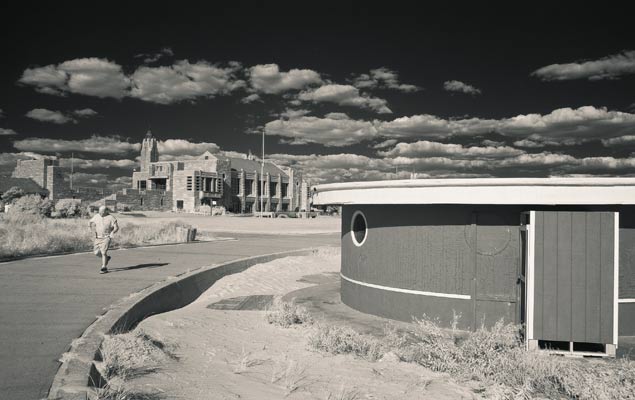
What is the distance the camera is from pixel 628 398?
4.59 metres

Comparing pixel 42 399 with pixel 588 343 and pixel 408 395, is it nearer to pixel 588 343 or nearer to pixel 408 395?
pixel 408 395

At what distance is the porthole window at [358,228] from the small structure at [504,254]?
0.19 ft

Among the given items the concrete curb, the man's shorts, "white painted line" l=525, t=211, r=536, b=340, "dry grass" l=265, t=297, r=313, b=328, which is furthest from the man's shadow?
"white painted line" l=525, t=211, r=536, b=340

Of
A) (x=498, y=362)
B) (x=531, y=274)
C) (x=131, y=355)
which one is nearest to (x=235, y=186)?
(x=531, y=274)

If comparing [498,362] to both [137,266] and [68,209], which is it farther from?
[68,209]

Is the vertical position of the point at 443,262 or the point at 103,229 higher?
the point at 103,229

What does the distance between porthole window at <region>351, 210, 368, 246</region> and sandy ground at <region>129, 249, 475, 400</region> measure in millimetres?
2054

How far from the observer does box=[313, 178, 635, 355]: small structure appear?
235 inches

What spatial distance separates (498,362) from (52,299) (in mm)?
7041

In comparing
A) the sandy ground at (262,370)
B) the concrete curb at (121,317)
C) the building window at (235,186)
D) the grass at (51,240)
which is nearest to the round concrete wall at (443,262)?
the sandy ground at (262,370)

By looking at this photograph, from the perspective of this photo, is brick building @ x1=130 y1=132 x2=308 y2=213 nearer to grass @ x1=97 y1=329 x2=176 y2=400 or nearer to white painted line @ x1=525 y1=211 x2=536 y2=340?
grass @ x1=97 y1=329 x2=176 y2=400

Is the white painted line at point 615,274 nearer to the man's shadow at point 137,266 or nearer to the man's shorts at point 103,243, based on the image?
the man's shorts at point 103,243

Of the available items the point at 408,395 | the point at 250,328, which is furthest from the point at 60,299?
the point at 408,395

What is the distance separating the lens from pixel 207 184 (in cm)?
7619
